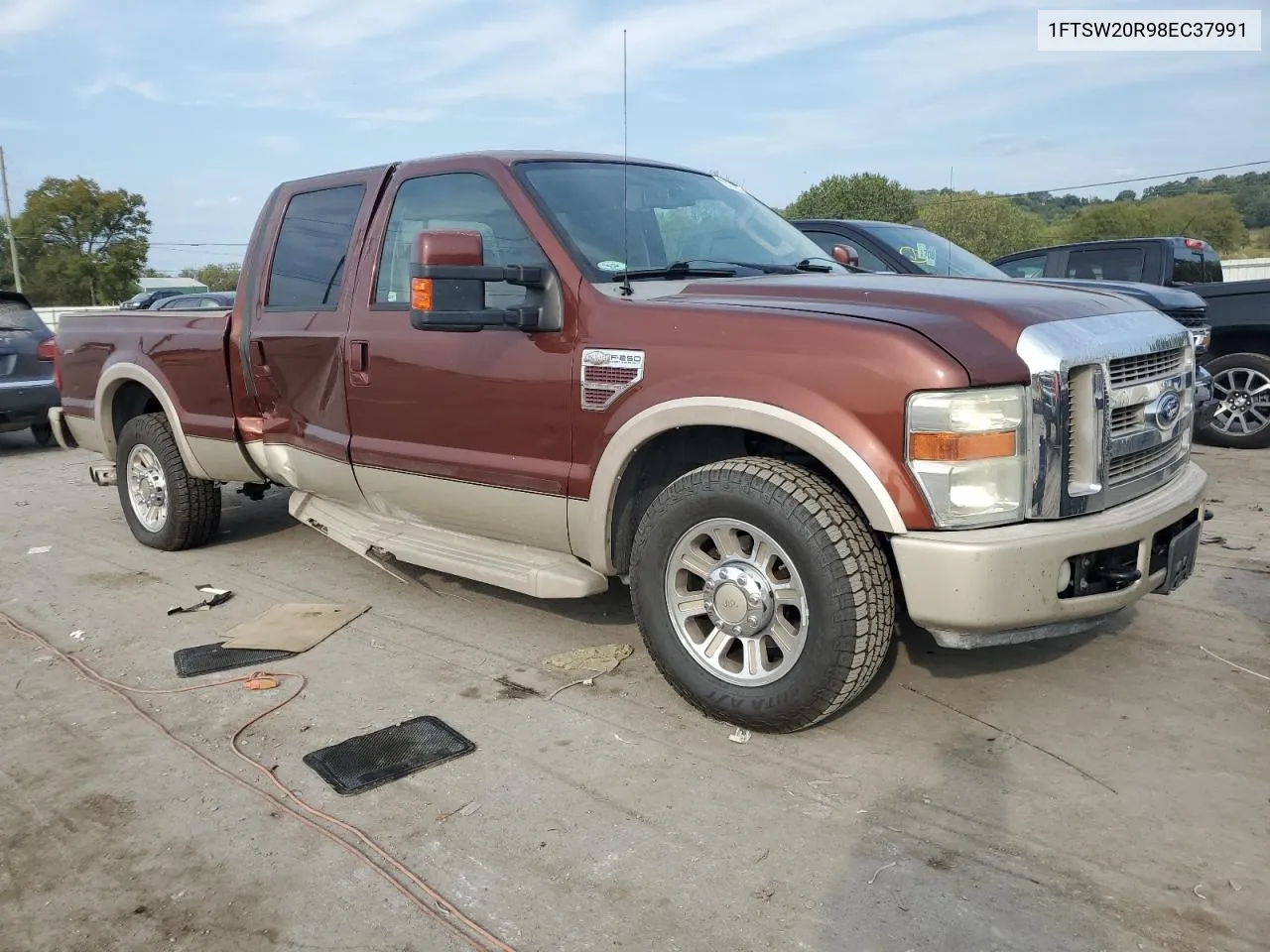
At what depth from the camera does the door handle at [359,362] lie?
167 inches

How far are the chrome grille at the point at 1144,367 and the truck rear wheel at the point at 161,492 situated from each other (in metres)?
4.64

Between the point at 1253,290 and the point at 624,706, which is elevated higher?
the point at 1253,290

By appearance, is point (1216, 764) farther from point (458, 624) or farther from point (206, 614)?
point (206, 614)

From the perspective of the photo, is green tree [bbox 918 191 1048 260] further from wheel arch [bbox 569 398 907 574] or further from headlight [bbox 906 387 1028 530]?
headlight [bbox 906 387 1028 530]

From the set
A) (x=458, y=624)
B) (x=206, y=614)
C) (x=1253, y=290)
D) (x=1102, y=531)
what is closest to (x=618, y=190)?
(x=458, y=624)

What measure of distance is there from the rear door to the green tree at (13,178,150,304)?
47.0 metres

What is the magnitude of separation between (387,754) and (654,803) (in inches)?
35.8

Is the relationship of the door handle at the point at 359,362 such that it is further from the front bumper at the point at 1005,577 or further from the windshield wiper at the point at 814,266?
the front bumper at the point at 1005,577

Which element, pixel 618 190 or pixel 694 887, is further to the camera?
pixel 618 190

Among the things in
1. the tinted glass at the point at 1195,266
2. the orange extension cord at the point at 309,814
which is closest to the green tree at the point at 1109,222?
the tinted glass at the point at 1195,266

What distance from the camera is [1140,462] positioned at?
315cm

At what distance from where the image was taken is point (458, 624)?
4336mm

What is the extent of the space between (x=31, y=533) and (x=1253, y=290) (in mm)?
9352

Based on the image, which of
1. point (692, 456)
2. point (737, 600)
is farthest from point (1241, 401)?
point (737, 600)
